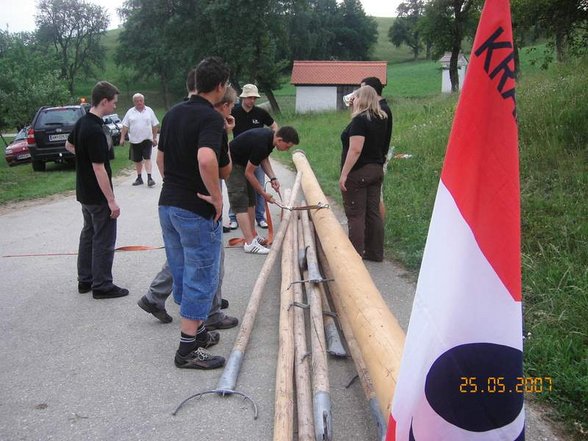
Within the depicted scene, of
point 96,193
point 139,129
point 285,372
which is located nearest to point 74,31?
point 139,129

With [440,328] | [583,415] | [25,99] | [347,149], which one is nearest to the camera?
[440,328]

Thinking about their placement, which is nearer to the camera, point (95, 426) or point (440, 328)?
point (440, 328)

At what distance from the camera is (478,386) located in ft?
6.29

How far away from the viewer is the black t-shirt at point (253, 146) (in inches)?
247

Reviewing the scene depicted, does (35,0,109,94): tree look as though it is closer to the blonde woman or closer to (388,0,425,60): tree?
(388,0,425,60): tree

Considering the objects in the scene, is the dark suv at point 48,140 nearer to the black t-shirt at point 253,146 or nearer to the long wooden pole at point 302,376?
the black t-shirt at point 253,146

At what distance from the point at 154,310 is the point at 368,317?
1995 mm

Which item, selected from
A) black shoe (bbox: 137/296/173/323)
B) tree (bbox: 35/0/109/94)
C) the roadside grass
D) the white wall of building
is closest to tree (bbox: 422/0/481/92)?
the white wall of building

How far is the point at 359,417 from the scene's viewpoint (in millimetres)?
3291

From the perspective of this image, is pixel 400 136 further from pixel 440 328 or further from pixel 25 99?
pixel 25 99

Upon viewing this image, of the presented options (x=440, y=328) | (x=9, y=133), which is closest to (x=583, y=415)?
(x=440, y=328)

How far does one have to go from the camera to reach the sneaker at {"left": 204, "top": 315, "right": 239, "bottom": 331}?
4.58 meters

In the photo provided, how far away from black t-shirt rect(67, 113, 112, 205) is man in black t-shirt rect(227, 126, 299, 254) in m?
1.71

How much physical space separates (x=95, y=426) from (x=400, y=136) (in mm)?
11784
